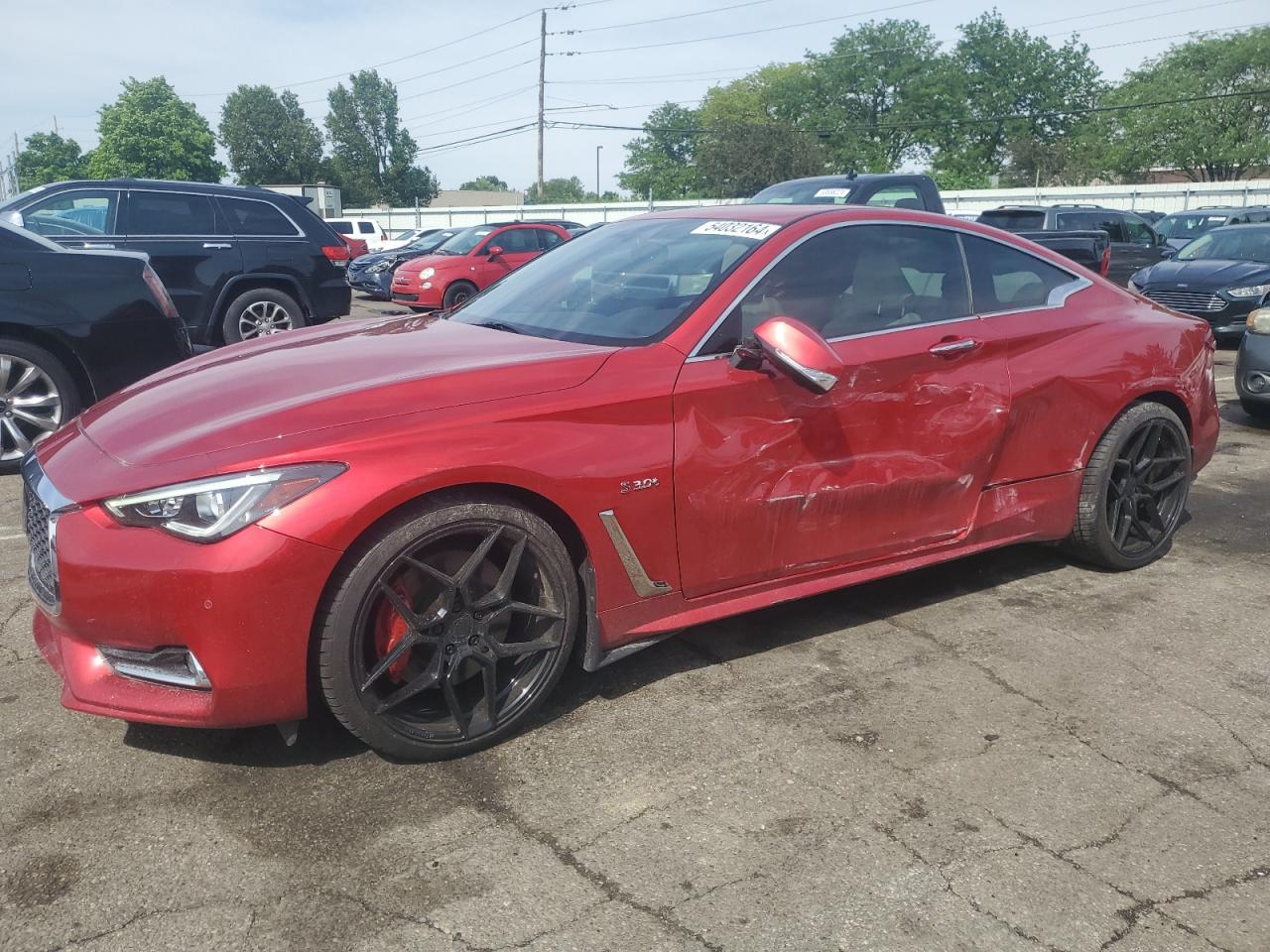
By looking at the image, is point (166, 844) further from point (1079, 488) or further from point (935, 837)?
point (1079, 488)

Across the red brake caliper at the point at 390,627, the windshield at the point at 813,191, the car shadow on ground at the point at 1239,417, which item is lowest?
the car shadow on ground at the point at 1239,417

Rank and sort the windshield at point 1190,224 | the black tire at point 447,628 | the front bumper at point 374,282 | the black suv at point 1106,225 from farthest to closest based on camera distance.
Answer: the windshield at point 1190,224, the front bumper at point 374,282, the black suv at point 1106,225, the black tire at point 447,628

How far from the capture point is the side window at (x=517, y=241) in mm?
17469

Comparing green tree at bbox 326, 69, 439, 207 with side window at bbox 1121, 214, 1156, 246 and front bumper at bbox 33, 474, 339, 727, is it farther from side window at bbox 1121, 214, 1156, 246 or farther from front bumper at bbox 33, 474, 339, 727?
front bumper at bbox 33, 474, 339, 727

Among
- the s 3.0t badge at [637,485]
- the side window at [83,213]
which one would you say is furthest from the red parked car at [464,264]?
the s 3.0t badge at [637,485]

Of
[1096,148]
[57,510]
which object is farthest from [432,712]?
[1096,148]

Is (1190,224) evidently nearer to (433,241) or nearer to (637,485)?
(433,241)

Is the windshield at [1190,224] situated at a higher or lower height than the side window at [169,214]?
higher

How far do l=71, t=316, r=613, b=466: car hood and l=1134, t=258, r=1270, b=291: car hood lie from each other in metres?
11.5

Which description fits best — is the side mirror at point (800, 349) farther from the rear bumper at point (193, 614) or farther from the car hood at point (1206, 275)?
the car hood at point (1206, 275)

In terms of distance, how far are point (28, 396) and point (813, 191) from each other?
25.3ft

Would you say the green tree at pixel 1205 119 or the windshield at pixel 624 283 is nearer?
the windshield at pixel 624 283

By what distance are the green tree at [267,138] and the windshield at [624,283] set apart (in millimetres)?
100910

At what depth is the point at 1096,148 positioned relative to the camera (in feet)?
232
